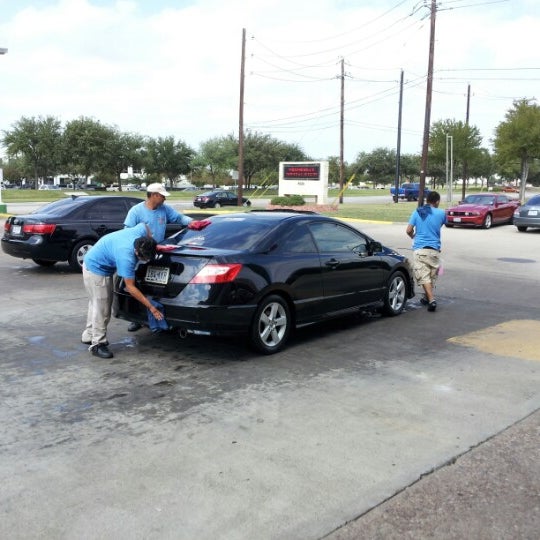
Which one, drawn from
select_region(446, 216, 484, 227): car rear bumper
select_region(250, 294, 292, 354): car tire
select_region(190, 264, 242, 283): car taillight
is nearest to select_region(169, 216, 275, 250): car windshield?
select_region(190, 264, 242, 283): car taillight

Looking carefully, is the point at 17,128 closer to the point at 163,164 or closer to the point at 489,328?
the point at 163,164

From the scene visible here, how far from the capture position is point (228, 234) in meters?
6.57

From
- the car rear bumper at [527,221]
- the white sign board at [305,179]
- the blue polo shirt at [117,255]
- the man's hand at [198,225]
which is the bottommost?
the car rear bumper at [527,221]

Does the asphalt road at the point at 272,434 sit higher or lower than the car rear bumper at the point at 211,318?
lower

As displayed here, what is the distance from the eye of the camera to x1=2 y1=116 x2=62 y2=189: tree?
201 feet

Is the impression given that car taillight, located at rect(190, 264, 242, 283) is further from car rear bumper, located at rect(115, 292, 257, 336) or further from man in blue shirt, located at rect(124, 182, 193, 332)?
man in blue shirt, located at rect(124, 182, 193, 332)

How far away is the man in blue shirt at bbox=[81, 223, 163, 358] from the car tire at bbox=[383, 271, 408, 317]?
3.41 m

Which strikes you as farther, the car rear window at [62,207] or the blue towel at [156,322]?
the car rear window at [62,207]

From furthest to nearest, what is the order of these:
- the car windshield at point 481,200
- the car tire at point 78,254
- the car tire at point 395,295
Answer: the car windshield at point 481,200 → the car tire at point 78,254 → the car tire at point 395,295

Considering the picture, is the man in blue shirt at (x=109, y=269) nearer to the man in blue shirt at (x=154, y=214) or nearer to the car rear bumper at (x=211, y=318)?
the car rear bumper at (x=211, y=318)

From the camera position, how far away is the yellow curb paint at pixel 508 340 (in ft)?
21.1

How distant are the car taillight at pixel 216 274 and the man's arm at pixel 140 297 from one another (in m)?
0.45

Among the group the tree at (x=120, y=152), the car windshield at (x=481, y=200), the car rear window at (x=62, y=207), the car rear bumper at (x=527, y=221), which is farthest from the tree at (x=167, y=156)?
the car rear window at (x=62, y=207)

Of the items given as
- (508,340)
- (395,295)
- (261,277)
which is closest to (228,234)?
(261,277)
